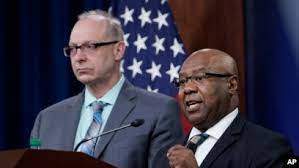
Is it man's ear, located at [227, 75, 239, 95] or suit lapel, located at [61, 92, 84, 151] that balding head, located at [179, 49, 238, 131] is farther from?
suit lapel, located at [61, 92, 84, 151]

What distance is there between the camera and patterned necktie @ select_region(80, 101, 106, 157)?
346cm

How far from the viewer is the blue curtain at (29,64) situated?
5.41 m

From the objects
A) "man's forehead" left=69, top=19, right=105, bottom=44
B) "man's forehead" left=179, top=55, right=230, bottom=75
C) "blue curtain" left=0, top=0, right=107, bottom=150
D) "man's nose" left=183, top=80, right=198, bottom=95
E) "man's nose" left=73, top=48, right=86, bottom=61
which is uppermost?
"man's forehead" left=69, top=19, right=105, bottom=44

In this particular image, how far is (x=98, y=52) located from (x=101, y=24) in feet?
0.50

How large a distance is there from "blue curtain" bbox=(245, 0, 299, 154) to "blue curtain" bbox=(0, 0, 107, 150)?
49.1 inches

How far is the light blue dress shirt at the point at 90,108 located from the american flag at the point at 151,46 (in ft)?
3.78

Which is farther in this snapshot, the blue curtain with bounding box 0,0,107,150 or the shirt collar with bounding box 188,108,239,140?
the blue curtain with bounding box 0,0,107,150

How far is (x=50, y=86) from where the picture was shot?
546 cm

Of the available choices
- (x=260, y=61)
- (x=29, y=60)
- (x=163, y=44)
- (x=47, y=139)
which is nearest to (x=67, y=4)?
(x=29, y=60)

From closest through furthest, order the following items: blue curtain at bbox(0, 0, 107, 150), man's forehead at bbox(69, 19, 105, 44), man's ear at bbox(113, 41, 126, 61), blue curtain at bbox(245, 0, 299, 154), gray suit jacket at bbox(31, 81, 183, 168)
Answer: gray suit jacket at bbox(31, 81, 183, 168) → man's forehead at bbox(69, 19, 105, 44) → man's ear at bbox(113, 41, 126, 61) → blue curtain at bbox(245, 0, 299, 154) → blue curtain at bbox(0, 0, 107, 150)

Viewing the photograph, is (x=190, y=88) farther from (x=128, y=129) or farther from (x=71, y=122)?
(x=71, y=122)

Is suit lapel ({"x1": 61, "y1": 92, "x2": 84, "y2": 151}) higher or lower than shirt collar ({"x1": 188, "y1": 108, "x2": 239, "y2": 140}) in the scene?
lower

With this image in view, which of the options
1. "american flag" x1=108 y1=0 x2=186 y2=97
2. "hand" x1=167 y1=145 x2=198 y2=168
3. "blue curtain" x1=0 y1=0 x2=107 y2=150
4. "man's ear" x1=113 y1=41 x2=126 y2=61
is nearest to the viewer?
"hand" x1=167 y1=145 x2=198 y2=168

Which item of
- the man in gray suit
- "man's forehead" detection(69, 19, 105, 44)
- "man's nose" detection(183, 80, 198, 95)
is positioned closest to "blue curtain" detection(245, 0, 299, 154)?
the man in gray suit
